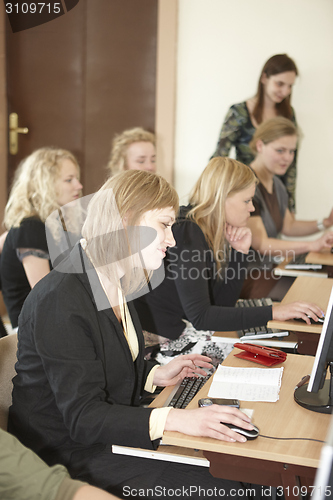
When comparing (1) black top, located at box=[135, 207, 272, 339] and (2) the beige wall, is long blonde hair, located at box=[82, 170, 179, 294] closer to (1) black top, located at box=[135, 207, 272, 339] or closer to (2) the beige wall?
(1) black top, located at box=[135, 207, 272, 339]

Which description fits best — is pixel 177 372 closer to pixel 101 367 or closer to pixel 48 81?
pixel 101 367

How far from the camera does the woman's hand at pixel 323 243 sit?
3202 millimetres

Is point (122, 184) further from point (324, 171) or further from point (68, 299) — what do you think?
point (324, 171)

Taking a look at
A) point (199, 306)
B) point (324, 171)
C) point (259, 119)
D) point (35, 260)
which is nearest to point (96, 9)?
point (259, 119)

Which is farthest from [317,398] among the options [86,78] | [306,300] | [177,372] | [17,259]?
[86,78]

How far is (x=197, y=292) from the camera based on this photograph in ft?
6.48

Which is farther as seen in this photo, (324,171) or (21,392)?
(324,171)

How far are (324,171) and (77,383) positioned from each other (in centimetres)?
336

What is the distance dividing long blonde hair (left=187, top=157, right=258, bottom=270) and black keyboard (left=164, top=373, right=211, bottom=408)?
0.72 m

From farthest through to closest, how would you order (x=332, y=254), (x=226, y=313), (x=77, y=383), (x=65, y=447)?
(x=332, y=254), (x=226, y=313), (x=65, y=447), (x=77, y=383)

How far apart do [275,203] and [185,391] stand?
236cm

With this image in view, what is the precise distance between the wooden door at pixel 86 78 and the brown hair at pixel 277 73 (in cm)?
80

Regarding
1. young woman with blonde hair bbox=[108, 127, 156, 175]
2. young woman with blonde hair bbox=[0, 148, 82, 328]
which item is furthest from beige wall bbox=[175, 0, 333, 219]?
young woman with blonde hair bbox=[0, 148, 82, 328]

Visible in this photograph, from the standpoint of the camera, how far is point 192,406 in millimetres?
1303
